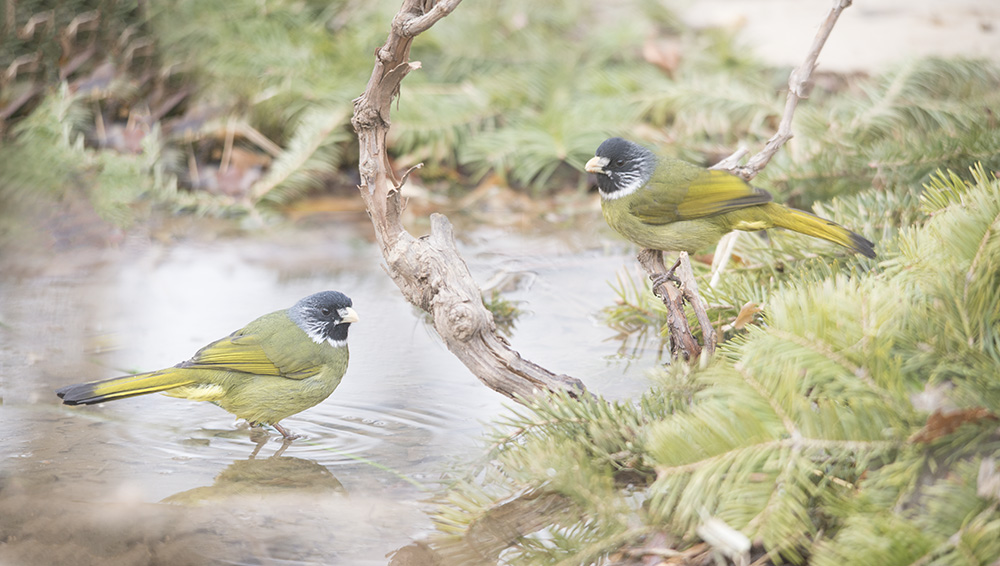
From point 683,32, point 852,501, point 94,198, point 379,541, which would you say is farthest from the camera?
point 683,32

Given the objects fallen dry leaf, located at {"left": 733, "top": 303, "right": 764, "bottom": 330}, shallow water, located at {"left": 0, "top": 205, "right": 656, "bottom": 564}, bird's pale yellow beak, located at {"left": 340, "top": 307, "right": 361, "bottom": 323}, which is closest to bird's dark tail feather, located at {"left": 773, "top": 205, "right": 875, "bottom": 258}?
fallen dry leaf, located at {"left": 733, "top": 303, "right": 764, "bottom": 330}

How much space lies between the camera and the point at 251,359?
4.11 m

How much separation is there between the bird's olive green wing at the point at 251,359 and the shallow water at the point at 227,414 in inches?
8.7

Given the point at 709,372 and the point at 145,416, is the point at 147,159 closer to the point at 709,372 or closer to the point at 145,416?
the point at 145,416

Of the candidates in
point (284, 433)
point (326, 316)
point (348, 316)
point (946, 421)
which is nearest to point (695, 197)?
point (348, 316)

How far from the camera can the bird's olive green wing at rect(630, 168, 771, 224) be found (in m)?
3.94

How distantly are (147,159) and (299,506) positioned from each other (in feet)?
15.5

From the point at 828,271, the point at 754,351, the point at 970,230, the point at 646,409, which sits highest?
the point at 970,230

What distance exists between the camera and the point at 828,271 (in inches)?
148

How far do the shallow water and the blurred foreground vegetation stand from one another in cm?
36

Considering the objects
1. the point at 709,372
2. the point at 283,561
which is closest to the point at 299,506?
the point at 283,561

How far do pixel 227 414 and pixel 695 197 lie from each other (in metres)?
2.49

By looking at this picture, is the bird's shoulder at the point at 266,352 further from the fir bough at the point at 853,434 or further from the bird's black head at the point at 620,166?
the fir bough at the point at 853,434

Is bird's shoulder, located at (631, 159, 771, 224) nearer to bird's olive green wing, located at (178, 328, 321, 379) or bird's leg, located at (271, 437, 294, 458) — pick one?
bird's olive green wing, located at (178, 328, 321, 379)
